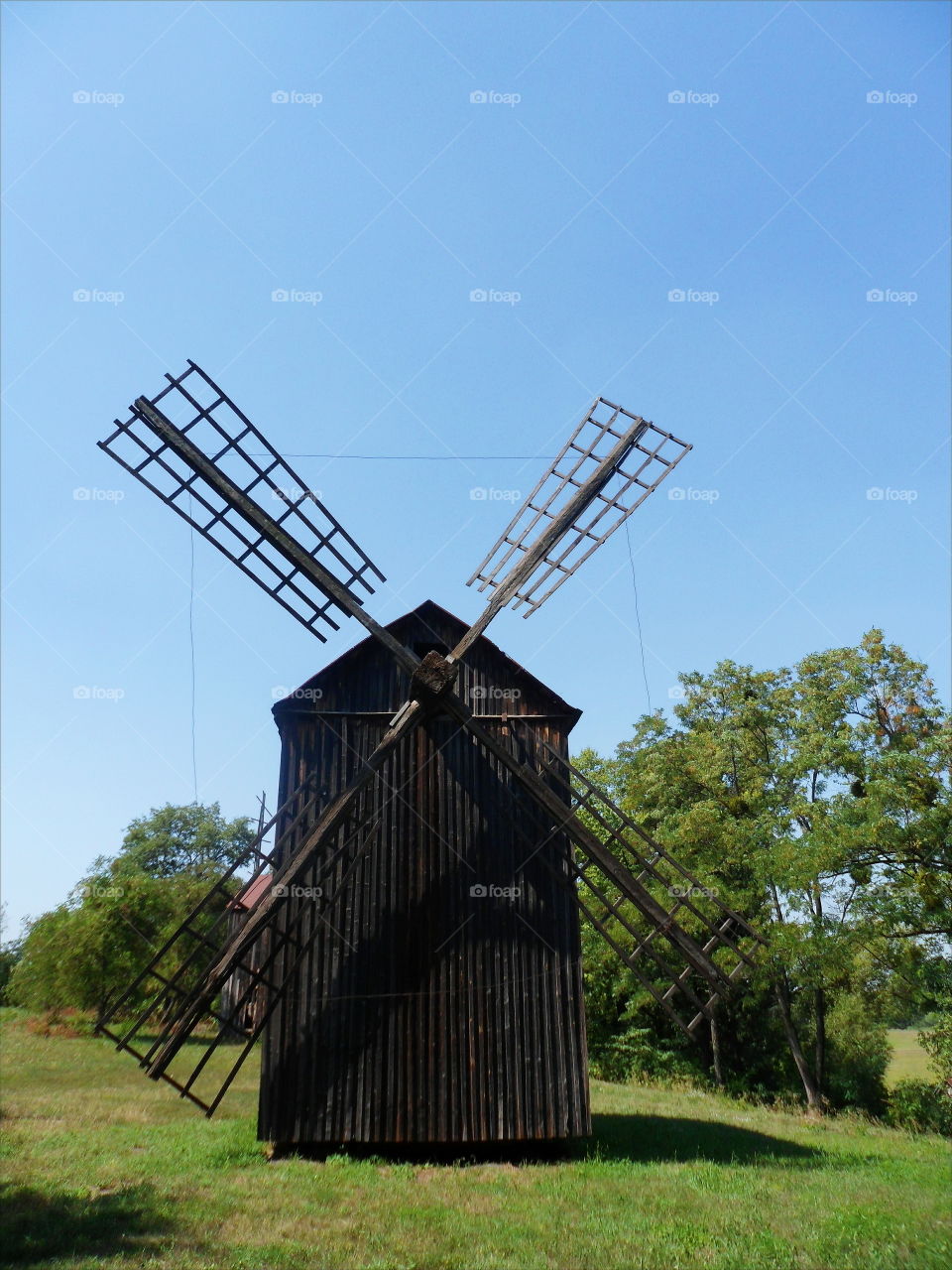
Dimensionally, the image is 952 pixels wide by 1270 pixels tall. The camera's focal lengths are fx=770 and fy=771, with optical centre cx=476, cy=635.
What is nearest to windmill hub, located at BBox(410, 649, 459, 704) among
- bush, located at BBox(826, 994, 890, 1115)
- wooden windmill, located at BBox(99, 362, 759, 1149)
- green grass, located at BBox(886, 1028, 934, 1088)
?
wooden windmill, located at BBox(99, 362, 759, 1149)

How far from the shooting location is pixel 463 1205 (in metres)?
9.24

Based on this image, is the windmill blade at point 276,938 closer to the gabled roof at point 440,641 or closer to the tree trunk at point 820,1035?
the gabled roof at point 440,641

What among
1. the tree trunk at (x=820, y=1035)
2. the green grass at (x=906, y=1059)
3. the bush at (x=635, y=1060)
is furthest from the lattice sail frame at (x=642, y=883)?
the green grass at (x=906, y=1059)

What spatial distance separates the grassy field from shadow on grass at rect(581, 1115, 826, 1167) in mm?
70

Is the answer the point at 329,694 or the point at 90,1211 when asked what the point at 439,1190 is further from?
the point at 329,694

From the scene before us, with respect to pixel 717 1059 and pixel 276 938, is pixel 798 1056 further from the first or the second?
pixel 276 938

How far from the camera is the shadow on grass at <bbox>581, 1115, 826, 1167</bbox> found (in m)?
12.2

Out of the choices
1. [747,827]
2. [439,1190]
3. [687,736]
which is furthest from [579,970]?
[687,736]

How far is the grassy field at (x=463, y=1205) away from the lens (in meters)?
7.55

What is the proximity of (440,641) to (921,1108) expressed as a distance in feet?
64.3

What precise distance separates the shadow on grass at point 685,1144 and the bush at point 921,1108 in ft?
29.5

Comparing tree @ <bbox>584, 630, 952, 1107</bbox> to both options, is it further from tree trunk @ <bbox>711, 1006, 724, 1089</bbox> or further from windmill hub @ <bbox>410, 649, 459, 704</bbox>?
windmill hub @ <bbox>410, 649, 459, 704</bbox>

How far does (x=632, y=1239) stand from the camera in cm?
809

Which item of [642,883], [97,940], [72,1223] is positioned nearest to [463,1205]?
[72,1223]
